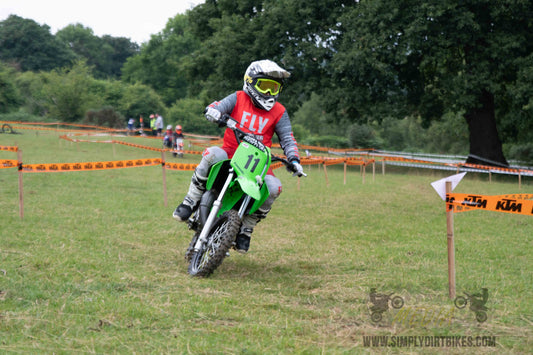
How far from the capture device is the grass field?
429cm

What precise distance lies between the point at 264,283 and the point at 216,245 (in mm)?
688

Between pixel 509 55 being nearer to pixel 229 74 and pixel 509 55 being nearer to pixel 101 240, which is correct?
pixel 229 74

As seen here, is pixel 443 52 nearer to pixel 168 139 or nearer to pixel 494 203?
pixel 168 139

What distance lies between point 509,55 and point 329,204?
13.8m

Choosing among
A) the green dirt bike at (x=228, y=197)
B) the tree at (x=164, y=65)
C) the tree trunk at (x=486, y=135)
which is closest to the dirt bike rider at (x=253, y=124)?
the green dirt bike at (x=228, y=197)

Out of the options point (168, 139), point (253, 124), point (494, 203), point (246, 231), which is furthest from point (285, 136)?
point (168, 139)

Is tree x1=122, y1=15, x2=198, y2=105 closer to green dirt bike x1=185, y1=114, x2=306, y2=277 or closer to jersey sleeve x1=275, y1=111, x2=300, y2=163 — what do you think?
jersey sleeve x1=275, y1=111, x2=300, y2=163

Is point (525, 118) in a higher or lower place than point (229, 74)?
lower

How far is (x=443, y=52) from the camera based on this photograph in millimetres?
24172

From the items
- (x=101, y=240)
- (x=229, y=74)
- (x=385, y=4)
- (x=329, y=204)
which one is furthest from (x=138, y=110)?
(x=101, y=240)

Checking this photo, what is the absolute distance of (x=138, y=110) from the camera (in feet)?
210

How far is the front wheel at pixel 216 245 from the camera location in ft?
19.7

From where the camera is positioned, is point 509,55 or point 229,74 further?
point 229,74

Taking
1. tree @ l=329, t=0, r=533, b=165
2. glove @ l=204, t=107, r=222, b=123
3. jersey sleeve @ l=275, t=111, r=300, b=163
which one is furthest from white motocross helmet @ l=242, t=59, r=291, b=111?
tree @ l=329, t=0, r=533, b=165
